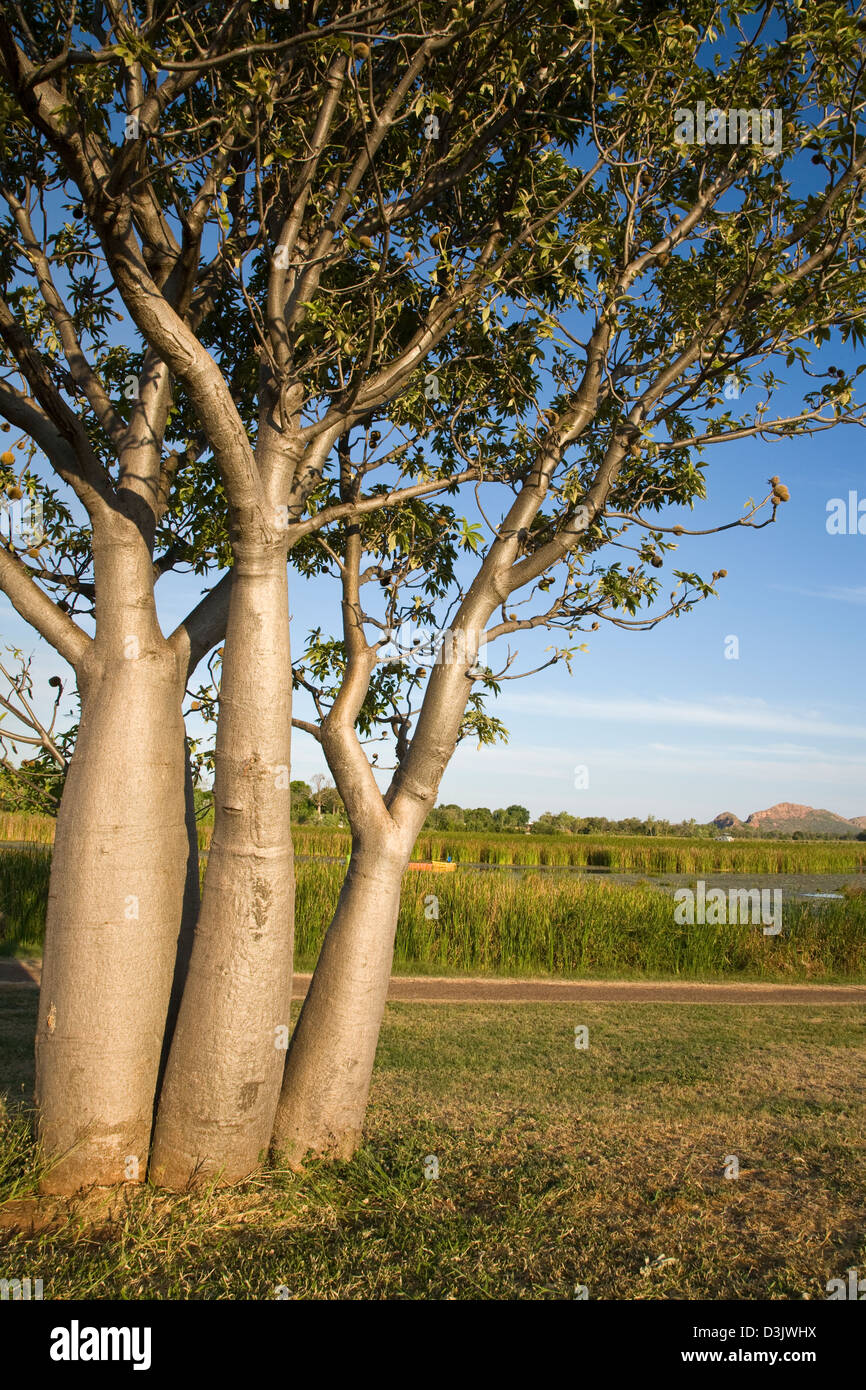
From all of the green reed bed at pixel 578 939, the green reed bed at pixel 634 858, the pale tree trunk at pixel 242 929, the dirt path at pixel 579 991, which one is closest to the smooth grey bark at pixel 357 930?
the pale tree trunk at pixel 242 929

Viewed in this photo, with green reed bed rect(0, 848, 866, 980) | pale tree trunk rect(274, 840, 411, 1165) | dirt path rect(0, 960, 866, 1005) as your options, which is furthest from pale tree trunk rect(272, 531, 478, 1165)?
green reed bed rect(0, 848, 866, 980)

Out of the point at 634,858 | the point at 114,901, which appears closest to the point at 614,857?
the point at 634,858

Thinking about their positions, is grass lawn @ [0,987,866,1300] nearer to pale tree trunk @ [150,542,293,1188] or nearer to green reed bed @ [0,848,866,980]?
pale tree trunk @ [150,542,293,1188]

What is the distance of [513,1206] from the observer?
3.94 m

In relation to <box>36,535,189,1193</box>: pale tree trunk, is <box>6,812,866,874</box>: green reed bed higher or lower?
lower

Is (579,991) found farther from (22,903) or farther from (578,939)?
(22,903)

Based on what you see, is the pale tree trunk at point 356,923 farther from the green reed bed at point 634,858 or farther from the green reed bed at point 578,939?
the green reed bed at point 634,858

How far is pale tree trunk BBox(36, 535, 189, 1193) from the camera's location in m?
3.87

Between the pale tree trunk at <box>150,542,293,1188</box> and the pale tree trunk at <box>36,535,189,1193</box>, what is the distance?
0.58 ft

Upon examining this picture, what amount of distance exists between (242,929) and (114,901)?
1.87 ft

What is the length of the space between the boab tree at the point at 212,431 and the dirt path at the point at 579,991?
18.7 feet
